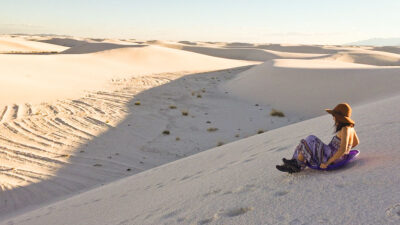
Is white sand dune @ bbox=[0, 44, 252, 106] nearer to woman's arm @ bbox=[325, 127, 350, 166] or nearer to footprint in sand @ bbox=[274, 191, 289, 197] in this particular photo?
footprint in sand @ bbox=[274, 191, 289, 197]

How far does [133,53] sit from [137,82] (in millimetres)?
21178

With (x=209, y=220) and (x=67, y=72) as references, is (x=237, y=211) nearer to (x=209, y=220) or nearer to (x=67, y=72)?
(x=209, y=220)

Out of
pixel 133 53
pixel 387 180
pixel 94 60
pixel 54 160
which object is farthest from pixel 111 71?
pixel 387 180

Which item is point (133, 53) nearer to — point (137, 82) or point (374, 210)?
point (137, 82)

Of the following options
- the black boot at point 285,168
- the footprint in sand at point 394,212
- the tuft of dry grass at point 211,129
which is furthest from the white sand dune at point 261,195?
the tuft of dry grass at point 211,129

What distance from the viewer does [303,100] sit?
648 inches

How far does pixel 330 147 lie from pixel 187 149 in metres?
6.70

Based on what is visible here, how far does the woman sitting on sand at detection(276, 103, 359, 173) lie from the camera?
11.5 ft

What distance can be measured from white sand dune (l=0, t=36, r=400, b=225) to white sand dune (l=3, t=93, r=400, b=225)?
2cm

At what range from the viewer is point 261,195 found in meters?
3.37

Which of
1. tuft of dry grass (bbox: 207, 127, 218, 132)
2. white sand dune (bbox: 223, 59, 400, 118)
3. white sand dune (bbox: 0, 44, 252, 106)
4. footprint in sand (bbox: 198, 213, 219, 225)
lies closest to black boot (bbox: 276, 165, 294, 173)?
footprint in sand (bbox: 198, 213, 219, 225)

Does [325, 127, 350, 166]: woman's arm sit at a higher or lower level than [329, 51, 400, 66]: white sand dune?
lower

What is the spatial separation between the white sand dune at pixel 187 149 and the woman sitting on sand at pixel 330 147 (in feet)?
0.48

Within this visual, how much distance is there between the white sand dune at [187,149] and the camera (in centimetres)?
312
